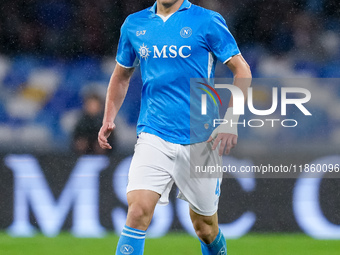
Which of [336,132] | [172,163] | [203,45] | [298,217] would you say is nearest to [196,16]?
[203,45]

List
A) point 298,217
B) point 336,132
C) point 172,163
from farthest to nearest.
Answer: point 336,132 → point 298,217 → point 172,163

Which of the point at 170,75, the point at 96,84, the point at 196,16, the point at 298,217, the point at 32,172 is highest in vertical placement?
the point at 196,16

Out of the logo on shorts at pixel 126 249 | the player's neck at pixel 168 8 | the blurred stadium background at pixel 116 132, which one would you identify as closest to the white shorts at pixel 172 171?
the logo on shorts at pixel 126 249

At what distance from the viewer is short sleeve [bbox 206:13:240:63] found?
12.5 ft

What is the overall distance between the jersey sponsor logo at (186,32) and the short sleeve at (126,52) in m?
0.32

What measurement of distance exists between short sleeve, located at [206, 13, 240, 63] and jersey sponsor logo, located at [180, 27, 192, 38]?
3.6 inches

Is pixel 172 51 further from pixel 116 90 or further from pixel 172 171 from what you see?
pixel 172 171

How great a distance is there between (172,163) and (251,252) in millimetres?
1750

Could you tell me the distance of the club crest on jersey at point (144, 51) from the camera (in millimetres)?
3828

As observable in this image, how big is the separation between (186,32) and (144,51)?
24 centimetres

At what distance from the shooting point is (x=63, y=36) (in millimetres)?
→ 7027

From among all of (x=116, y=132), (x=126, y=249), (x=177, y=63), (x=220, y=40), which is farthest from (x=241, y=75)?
(x=116, y=132)

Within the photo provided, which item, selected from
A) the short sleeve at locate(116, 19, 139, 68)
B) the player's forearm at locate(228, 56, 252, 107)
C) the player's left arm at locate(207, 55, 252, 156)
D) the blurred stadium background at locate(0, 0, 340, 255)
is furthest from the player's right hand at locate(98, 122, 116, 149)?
the blurred stadium background at locate(0, 0, 340, 255)

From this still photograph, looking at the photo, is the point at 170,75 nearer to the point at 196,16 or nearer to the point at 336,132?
the point at 196,16
